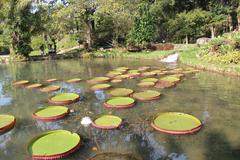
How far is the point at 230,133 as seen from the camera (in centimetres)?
724

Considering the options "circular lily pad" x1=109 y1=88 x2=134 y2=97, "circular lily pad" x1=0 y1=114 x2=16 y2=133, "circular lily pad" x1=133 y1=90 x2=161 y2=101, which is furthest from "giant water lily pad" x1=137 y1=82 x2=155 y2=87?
"circular lily pad" x1=0 y1=114 x2=16 y2=133

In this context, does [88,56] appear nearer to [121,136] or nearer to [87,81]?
Result: [87,81]

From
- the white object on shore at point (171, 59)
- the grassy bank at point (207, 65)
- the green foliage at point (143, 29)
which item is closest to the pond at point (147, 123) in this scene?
the grassy bank at point (207, 65)

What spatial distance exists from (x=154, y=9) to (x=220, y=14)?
684 cm

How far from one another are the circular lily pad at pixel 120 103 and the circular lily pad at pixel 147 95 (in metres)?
0.53

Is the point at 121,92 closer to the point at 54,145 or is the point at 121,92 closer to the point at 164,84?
the point at 164,84

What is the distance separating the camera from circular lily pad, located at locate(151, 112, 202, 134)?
289 inches

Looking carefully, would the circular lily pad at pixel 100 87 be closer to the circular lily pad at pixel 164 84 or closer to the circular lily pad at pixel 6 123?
the circular lily pad at pixel 164 84

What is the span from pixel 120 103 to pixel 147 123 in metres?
1.91

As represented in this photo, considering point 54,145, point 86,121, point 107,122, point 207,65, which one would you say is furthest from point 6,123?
point 207,65

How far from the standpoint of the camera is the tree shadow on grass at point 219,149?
19.9 feet

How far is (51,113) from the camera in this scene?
30.0 feet

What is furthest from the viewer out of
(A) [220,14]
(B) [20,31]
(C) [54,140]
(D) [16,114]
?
(A) [220,14]

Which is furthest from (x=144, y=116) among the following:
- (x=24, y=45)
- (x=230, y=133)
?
(x=24, y=45)
